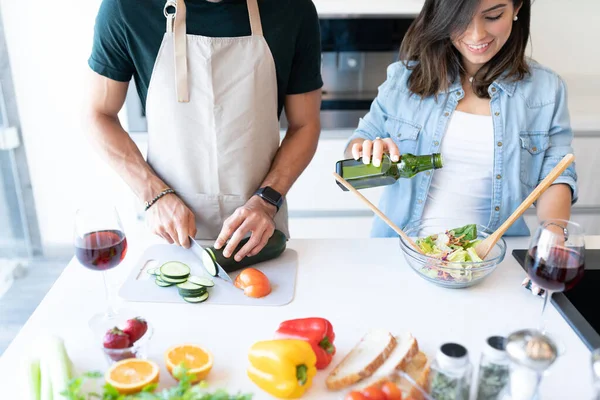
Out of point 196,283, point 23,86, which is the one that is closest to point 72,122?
point 23,86

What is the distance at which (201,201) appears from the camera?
1.51 m

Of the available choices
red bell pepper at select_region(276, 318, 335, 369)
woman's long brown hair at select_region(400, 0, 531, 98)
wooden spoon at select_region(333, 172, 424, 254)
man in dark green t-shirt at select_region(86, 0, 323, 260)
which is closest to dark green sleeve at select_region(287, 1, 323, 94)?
man in dark green t-shirt at select_region(86, 0, 323, 260)

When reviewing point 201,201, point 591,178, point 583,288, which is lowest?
point 591,178

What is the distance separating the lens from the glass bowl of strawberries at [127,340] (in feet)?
2.97

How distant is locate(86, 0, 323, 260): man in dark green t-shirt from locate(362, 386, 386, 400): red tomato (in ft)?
1.71

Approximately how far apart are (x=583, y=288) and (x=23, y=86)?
2488 mm

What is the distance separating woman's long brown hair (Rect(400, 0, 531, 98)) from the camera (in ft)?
4.62

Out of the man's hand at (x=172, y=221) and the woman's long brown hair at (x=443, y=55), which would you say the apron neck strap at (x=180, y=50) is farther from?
the woman's long brown hair at (x=443, y=55)

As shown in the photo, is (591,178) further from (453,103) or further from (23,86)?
(23,86)

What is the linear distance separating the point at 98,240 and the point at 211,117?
513 mm

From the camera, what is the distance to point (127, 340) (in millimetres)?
915

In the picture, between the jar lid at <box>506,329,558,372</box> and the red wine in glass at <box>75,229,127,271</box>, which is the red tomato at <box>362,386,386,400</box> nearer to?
the jar lid at <box>506,329,558,372</box>

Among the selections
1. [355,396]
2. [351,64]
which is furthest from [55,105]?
[355,396]

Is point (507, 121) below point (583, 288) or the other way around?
the other way around
